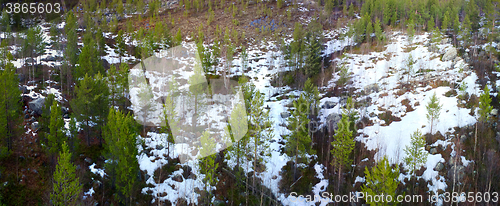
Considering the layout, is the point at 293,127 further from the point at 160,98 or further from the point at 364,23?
the point at 364,23

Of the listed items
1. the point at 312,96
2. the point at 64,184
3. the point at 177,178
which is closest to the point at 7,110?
the point at 64,184

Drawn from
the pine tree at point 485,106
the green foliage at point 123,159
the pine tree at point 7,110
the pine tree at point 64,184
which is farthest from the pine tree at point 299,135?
the pine tree at point 7,110

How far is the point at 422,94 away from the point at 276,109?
20465 mm

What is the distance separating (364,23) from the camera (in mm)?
61406

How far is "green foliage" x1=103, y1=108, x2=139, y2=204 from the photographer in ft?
77.6

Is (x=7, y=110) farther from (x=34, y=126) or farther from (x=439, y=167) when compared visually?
(x=439, y=167)

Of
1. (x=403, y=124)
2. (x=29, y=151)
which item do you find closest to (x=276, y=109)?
(x=403, y=124)

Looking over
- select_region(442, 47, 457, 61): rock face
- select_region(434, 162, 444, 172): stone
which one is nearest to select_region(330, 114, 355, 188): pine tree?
select_region(434, 162, 444, 172): stone

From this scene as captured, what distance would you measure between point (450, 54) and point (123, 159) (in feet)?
162

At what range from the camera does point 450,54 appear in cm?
4144

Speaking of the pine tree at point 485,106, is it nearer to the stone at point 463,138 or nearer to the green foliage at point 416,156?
the stone at point 463,138

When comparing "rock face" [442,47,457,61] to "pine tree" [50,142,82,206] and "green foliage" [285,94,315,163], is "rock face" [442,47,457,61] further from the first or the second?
"pine tree" [50,142,82,206]

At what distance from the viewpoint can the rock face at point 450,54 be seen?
41.0m

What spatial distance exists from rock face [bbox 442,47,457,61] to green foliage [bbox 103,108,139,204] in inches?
1872
